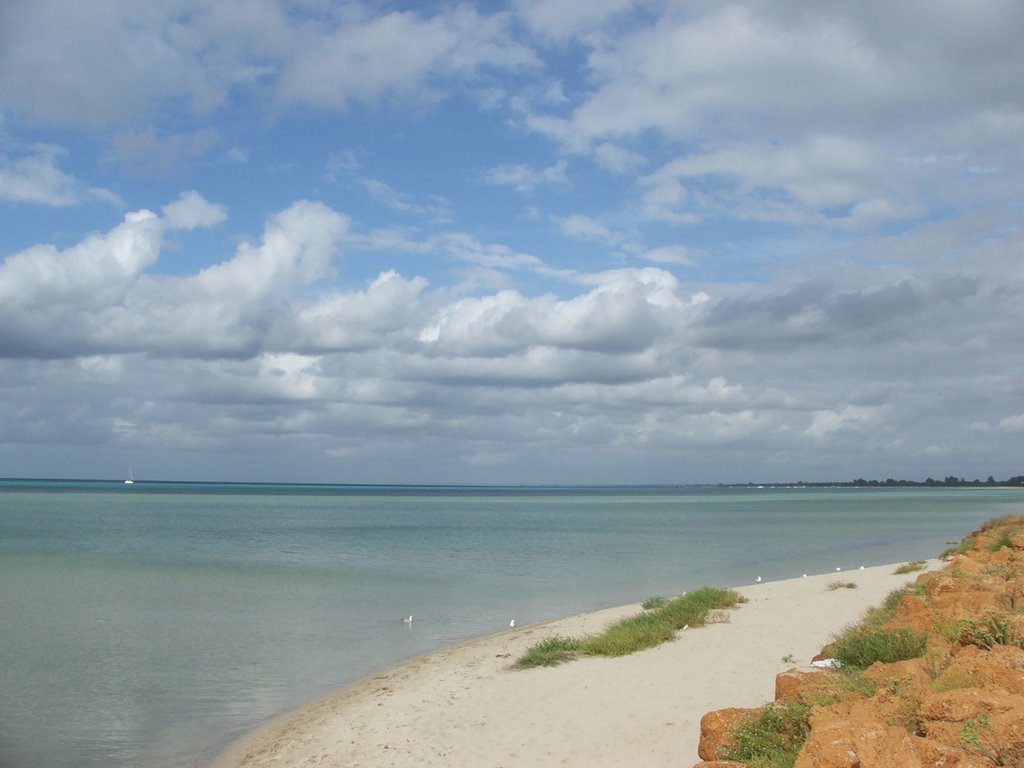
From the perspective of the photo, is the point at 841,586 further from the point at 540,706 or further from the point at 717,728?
the point at 717,728

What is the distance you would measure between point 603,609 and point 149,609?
12.2m

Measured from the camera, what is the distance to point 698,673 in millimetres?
12898

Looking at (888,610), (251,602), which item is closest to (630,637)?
(888,610)

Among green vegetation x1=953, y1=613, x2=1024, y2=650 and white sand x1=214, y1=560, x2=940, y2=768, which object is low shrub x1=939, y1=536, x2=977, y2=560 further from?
green vegetation x1=953, y1=613, x2=1024, y2=650

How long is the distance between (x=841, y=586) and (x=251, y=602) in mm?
16155

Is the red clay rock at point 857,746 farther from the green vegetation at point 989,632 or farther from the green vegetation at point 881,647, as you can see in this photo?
the green vegetation at point 881,647

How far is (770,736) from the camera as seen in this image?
7.21 metres

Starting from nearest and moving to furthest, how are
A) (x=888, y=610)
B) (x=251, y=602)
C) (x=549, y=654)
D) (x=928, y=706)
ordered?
1. (x=928, y=706)
2. (x=888, y=610)
3. (x=549, y=654)
4. (x=251, y=602)

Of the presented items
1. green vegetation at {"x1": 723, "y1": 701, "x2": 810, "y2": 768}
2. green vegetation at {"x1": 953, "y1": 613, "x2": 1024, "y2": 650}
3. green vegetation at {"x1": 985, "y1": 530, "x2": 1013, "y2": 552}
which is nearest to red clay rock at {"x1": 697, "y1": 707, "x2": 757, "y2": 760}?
green vegetation at {"x1": 723, "y1": 701, "x2": 810, "y2": 768}

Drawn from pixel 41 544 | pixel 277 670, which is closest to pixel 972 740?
pixel 277 670

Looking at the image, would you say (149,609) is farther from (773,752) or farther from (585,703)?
(773,752)

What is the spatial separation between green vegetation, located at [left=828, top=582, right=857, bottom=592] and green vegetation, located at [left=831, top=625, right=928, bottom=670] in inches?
483

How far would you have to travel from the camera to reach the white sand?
10.1 metres

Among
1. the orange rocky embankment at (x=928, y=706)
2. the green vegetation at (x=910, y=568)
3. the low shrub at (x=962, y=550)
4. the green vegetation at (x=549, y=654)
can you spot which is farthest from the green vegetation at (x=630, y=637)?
the low shrub at (x=962, y=550)
